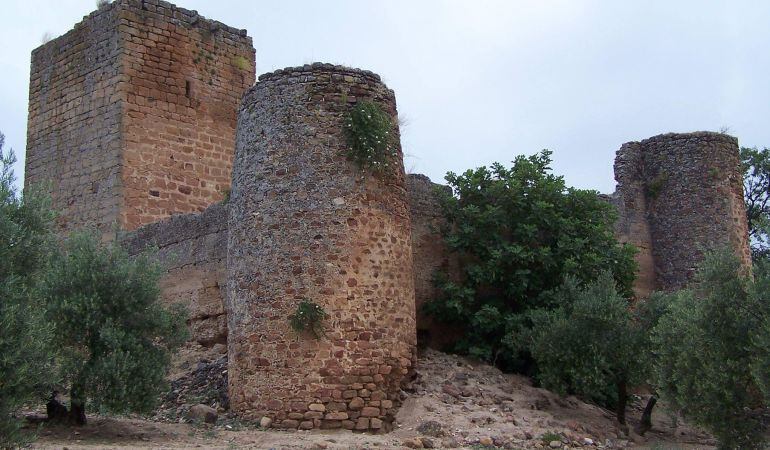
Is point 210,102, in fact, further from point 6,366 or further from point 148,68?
point 6,366

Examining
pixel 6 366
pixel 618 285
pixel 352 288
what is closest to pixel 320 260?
pixel 352 288

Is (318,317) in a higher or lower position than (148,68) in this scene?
lower

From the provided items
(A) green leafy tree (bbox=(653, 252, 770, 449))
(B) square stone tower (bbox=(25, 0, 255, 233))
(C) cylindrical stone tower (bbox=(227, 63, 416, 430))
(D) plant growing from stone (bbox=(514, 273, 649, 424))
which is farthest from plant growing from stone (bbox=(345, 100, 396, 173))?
(B) square stone tower (bbox=(25, 0, 255, 233))

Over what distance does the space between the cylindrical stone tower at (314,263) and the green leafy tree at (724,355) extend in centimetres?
341

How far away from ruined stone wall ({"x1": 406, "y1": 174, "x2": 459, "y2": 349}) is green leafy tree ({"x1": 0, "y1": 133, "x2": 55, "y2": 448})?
5992 mm

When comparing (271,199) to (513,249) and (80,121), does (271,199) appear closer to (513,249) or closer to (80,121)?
(513,249)

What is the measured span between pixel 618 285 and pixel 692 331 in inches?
156

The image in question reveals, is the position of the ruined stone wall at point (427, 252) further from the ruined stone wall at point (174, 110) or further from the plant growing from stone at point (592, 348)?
the ruined stone wall at point (174, 110)

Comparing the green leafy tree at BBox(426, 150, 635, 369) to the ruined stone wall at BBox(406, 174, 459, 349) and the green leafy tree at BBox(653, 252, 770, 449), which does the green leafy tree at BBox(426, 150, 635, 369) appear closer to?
the ruined stone wall at BBox(406, 174, 459, 349)

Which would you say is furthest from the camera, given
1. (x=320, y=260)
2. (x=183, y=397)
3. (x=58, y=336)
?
(x=183, y=397)

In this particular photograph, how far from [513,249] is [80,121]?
8584mm

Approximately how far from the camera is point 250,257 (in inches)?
480

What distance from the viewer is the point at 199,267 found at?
14.7m

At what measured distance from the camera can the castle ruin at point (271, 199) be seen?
38.7 feet
